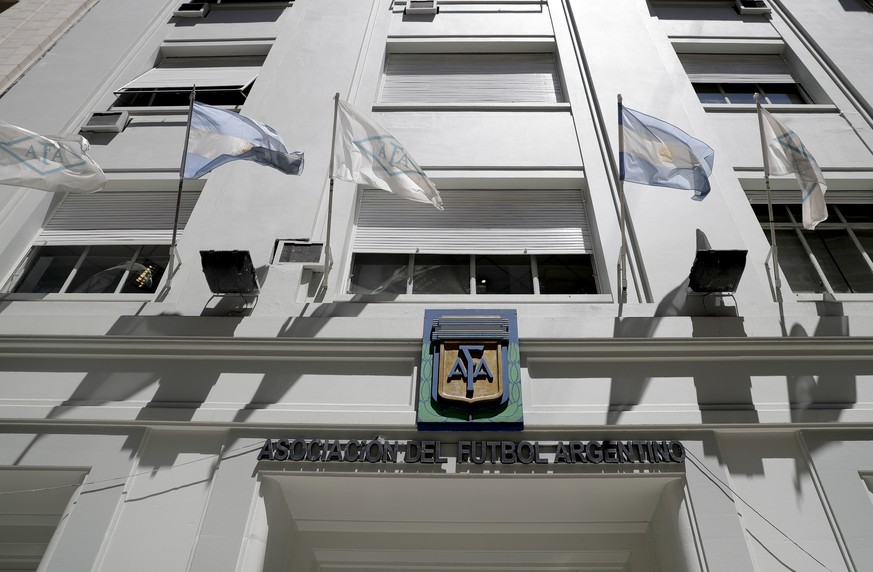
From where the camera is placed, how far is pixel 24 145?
6.65 m

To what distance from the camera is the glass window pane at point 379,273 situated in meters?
7.19

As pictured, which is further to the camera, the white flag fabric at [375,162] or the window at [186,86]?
the window at [186,86]

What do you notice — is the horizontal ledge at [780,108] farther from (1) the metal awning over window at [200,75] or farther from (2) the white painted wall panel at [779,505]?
(1) the metal awning over window at [200,75]

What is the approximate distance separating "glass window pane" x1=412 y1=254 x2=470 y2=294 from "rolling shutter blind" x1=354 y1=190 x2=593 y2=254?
0.09 meters

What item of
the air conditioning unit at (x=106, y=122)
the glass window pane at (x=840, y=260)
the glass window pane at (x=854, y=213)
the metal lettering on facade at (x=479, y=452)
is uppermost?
the air conditioning unit at (x=106, y=122)

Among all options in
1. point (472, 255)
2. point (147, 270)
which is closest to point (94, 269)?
point (147, 270)

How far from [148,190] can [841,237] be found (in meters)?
9.22

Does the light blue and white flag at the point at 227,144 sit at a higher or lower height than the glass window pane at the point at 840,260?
higher

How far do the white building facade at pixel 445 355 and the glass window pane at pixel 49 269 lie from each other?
0.03m

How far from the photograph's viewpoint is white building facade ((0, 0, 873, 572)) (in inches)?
211

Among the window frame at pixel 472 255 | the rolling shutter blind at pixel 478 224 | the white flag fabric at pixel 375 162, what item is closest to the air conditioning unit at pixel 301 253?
the window frame at pixel 472 255

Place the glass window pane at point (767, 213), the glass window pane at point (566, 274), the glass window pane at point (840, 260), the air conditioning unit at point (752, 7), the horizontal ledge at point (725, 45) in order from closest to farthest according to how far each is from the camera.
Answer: the glass window pane at point (566, 274) → the glass window pane at point (840, 260) → the glass window pane at point (767, 213) → the horizontal ledge at point (725, 45) → the air conditioning unit at point (752, 7)

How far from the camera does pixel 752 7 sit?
11.7 m

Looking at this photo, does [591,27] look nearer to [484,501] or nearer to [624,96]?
[624,96]
